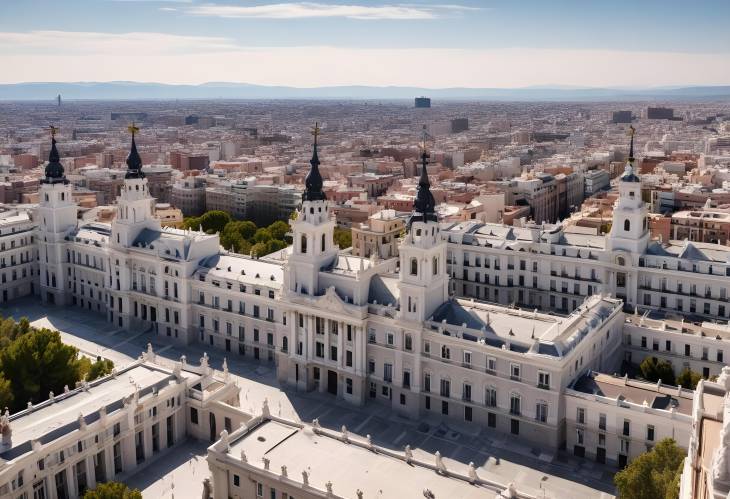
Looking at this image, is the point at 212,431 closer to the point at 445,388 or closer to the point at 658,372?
the point at 445,388

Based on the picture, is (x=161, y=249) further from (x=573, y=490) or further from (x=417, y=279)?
(x=573, y=490)

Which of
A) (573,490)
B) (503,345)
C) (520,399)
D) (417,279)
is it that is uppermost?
(417,279)

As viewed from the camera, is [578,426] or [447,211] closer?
[578,426]

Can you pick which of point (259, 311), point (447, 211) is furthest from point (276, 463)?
point (447, 211)

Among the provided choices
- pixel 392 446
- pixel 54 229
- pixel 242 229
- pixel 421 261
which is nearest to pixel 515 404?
pixel 392 446

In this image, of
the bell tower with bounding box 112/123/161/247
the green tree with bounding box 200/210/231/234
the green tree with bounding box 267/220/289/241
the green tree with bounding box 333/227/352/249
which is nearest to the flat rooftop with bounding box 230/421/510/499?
the bell tower with bounding box 112/123/161/247

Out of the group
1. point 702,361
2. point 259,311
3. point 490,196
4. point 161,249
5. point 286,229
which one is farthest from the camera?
point 490,196

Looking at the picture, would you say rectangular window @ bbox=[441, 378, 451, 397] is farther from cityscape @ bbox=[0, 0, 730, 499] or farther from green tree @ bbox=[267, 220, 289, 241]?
green tree @ bbox=[267, 220, 289, 241]
